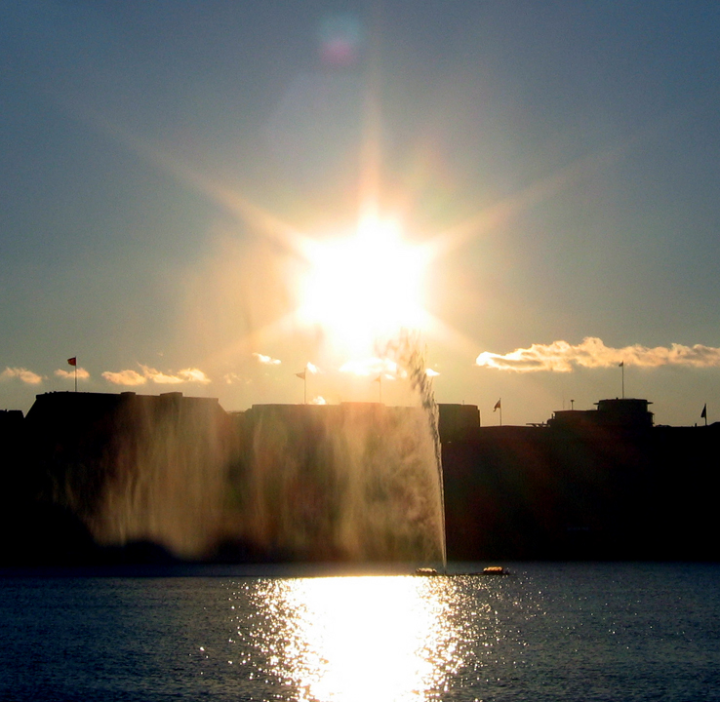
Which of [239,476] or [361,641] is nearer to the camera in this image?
[361,641]

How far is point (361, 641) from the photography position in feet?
161

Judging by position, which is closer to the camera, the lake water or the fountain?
the lake water

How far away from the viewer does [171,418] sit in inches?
Answer: 4594

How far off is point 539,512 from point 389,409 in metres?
19.5

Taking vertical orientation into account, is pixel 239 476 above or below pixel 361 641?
above

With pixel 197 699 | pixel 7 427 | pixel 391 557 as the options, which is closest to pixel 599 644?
pixel 197 699

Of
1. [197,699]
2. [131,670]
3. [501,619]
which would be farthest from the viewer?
[501,619]

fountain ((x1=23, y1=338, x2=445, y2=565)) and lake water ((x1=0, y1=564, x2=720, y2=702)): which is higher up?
fountain ((x1=23, y1=338, x2=445, y2=565))

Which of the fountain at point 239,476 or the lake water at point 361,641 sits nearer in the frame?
the lake water at point 361,641

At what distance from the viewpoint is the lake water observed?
3772 cm

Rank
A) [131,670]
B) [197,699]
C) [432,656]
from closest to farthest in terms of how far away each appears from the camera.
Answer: [197,699]
[131,670]
[432,656]

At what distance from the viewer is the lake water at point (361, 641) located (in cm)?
3772

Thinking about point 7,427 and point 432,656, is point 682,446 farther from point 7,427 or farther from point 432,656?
point 432,656

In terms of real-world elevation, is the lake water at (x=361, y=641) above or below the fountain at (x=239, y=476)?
below
